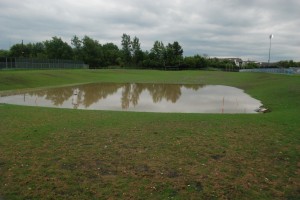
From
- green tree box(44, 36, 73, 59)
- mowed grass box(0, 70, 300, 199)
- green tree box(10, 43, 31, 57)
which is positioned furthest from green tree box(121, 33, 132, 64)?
mowed grass box(0, 70, 300, 199)

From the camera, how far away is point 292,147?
31.9 feet

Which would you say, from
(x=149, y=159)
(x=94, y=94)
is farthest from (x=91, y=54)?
(x=149, y=159)

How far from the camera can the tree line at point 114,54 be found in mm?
118562

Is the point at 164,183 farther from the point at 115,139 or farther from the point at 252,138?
the point at 252,138

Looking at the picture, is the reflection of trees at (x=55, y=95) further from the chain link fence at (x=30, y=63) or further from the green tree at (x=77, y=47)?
the green tree at (x=77, y=47)

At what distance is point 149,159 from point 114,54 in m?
126

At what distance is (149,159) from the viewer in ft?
28.0

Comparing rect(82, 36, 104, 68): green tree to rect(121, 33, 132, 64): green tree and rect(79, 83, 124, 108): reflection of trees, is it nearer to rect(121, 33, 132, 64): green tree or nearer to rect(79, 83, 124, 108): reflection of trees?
rect(121, 33, 132, 64): green tree

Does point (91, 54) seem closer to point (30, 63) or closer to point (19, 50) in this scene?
point (19, 50)

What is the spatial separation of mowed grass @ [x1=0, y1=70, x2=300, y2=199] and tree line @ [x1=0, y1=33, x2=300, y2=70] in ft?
361

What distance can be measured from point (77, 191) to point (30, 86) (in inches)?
1317

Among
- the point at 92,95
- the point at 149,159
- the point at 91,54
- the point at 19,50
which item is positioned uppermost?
the point at 19,50

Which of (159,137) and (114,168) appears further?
(159,137)

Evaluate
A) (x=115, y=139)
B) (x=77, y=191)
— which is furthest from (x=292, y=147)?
(x=77, y=191)
